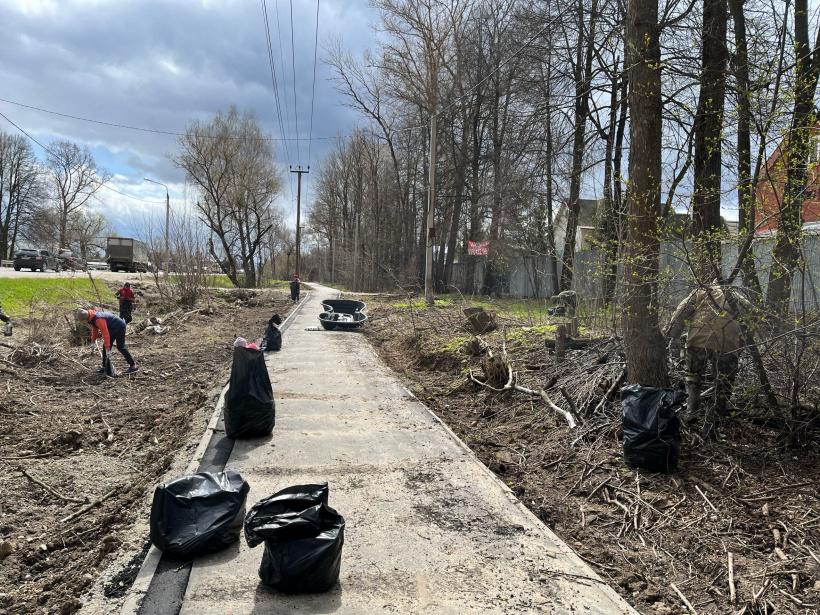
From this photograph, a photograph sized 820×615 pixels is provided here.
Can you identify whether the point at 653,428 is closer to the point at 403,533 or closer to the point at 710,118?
the point at 403,533

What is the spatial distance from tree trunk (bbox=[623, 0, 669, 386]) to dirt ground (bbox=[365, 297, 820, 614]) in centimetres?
65

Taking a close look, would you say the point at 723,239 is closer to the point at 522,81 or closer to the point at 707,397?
the point at 707,397

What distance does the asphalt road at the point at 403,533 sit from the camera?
3084 mm

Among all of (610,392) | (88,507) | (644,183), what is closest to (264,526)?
(88,507)

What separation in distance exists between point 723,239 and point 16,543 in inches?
231

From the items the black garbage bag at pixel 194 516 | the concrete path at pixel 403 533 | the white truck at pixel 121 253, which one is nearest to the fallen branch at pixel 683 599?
the concrete path at pixel 403 533

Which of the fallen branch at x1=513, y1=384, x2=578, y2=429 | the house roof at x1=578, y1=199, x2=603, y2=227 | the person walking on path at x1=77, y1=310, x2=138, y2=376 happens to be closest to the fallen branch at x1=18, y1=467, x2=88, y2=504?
the person walking on path at x1=77, y1=310, x2=138, y2=376

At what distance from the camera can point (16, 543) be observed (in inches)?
157

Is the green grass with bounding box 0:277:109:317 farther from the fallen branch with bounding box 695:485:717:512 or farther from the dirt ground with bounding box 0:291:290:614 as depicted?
the fallen branch with bounding box 695:485:717:512

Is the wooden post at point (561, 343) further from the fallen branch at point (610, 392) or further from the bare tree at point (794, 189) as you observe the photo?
the bare tree at point (794, 189)

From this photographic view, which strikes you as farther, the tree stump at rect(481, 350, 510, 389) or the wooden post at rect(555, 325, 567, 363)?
the tree stump at rect(481, 350, 510, 389)

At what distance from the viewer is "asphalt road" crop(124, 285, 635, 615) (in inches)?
121

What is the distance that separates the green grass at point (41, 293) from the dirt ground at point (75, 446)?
295cm

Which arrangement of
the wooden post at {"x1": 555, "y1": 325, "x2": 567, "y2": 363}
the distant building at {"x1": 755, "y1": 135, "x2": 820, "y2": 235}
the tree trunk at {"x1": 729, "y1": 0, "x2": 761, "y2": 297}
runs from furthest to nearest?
1. the wooden post at {"x1": 555, "y1": 325, "x2": 567, "y2": 363}
2. the tree trunk at {"x1": 729, "y1": 0, "x2": 761, "y2": 297}
3. the distant building at {"x1": 755, "y1": 135, "x2": 820, "y2": 235}
